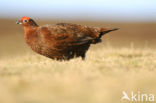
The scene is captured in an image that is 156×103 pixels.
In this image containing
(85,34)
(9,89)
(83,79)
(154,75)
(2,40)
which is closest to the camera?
(9,89)

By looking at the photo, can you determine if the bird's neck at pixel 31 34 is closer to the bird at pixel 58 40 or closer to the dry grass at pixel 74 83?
the bird at pixel 58 40

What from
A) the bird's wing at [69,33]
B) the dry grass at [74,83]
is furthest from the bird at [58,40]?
the dry grass at [74,83]

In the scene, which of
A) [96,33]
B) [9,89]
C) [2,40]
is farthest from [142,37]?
[9,89]

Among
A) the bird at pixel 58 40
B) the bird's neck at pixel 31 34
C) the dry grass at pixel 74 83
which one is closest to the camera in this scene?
the dry grass at pixel 74 83

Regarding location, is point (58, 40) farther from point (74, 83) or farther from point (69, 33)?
point (74, 83)

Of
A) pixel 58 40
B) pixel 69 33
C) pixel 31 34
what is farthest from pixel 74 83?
pixel 31 34

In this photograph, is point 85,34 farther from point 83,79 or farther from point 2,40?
point 2,40

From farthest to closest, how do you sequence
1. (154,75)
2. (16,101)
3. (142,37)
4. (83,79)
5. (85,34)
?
(142,37) < (85,34) < (154,75) < (83,79) < (16,101)
